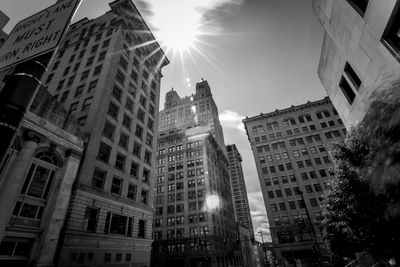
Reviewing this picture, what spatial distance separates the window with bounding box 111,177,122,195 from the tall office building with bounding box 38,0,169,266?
117mm

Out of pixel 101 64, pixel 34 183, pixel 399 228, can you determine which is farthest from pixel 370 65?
pixel 101 64

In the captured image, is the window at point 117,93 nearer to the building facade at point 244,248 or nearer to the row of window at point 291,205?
the row of window at point 291,205

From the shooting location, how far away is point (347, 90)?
1800 cm

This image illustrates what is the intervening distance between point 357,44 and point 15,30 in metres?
17.8

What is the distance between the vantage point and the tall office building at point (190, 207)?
55156mm

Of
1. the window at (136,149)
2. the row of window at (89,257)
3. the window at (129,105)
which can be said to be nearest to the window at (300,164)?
the window at (136,149)

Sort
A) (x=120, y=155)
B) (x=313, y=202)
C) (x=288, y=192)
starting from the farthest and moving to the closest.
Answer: (x=288, y=192), (x=313, y=202), (x=120, y=155)

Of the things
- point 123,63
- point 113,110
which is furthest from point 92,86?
point 123,63

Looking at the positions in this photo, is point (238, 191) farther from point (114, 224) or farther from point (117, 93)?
point (114, 224)

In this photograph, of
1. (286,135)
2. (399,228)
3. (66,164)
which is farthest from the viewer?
(286,135)

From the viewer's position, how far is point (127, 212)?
24.1 m

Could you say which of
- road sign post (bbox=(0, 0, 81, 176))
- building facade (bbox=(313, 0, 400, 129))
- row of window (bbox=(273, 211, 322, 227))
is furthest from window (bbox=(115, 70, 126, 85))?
row of window (bbox=(273, 211, 322, 227))

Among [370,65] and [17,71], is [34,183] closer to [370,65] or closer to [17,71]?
[17,71]

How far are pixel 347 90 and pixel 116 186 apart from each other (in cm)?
2658
